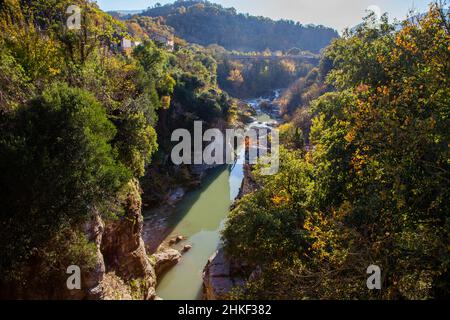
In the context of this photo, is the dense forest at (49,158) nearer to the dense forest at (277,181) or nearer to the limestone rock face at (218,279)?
the dense forest at (277,181)

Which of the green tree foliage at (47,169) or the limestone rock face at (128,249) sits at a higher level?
the green tree foliage at (47,169)

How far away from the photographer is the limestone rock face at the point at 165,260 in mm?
20580

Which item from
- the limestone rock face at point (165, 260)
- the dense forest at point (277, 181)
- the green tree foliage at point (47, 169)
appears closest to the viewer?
the dense forest at point (277, 181)

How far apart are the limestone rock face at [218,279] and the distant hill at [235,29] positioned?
378 feet

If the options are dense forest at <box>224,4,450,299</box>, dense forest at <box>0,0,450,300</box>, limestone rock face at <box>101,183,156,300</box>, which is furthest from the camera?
limestone rock face at <box>101,183,156,300</box>

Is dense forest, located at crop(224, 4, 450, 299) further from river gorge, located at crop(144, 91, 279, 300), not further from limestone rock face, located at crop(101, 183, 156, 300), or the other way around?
river gorge, located at crop(144, 91, 279, 300)

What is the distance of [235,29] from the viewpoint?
14025 cm

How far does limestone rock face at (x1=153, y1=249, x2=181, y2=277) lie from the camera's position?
2058 cm

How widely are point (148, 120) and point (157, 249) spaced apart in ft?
30.4

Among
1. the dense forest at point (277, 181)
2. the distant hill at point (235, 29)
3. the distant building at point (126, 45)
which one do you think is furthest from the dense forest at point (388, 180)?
the distant hill at point (235, 29)

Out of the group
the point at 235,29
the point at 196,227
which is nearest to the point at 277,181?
the point at 196,227

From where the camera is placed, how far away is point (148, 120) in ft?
69.7

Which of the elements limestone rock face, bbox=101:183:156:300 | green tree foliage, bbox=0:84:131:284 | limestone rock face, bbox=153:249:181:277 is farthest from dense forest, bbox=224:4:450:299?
limestone rock face, bbox=153:249:181:277

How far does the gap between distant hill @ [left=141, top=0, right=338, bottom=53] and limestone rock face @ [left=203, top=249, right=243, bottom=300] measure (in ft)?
378
